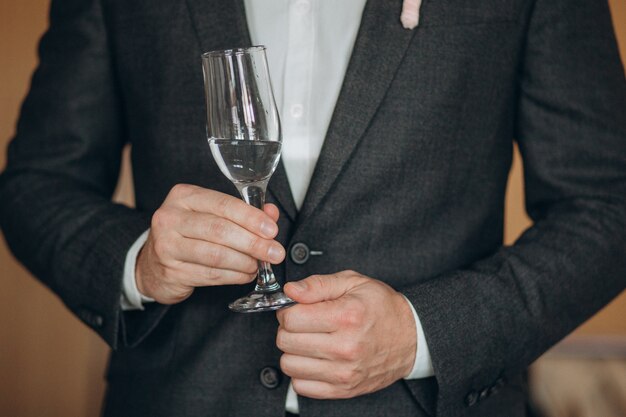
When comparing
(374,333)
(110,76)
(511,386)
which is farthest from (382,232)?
(110,76)

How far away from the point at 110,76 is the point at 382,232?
0.61 m

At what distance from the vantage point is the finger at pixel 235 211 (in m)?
1.00

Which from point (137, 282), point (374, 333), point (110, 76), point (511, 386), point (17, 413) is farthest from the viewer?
point (17, 413)

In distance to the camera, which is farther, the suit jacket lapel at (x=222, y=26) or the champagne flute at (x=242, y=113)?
the suit jacket lapel at (x=222, y=26)

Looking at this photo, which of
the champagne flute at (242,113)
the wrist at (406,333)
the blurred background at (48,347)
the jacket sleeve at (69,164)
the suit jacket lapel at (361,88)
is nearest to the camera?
the champagne flute at (242,113)

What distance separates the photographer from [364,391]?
1116 mm

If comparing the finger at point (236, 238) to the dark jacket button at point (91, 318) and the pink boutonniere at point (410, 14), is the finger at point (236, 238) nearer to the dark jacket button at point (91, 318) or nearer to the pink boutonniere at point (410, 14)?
the dark jacket button at point (91, 318)

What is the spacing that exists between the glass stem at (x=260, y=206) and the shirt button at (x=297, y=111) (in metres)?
0.29

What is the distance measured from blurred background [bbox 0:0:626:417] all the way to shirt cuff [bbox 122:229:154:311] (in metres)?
1.97

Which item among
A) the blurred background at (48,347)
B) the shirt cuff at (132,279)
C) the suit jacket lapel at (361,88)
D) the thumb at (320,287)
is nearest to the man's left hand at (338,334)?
the thumb at (320,287)

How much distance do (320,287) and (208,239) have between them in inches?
6.4

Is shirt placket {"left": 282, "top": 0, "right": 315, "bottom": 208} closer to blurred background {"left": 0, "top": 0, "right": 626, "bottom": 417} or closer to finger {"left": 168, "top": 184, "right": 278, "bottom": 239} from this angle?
finger {"left": 168, "top": 184, "right": 278, "bottom": 239}

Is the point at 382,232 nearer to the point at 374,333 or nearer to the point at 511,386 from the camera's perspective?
the point at 374,333

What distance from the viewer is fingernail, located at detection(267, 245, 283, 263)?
100 centimetres
